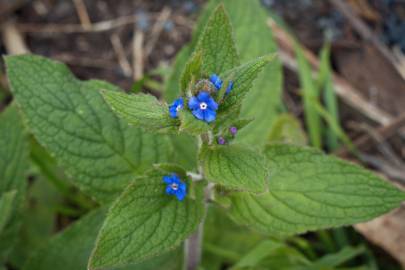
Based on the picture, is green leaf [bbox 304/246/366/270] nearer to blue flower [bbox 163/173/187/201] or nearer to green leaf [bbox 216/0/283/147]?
green leaf [bbox 216/0/283/147]

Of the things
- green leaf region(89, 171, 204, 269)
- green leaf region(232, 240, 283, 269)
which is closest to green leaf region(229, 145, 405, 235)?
green leaf region(89, 171, 204, 269)

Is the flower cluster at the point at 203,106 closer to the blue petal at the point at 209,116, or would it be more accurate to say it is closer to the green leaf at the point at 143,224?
the blue petal at the point at 209,116

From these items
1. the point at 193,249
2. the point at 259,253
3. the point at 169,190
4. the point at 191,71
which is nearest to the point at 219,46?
the point at 191,71

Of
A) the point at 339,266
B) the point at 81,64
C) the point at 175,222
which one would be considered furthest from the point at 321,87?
the point at 175,222

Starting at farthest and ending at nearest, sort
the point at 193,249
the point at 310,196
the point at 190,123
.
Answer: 1. the point at 193,249
2. the point at 310,196
3. the point at 190,123

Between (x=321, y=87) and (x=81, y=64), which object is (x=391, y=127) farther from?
(x=81, y=64)

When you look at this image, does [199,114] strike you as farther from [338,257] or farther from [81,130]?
[338,257]
